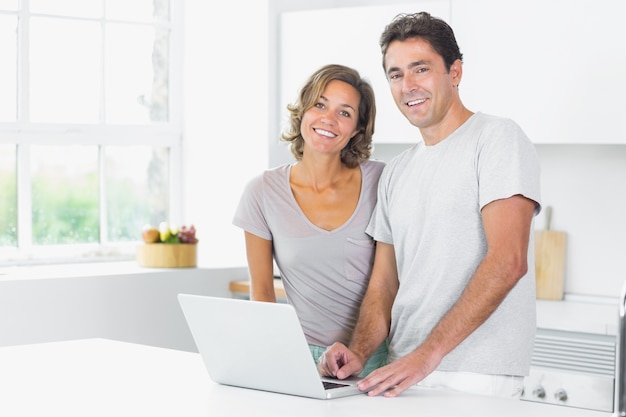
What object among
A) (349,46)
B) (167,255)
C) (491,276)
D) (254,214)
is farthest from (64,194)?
(491,276)

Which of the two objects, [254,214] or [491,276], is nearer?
[491,276]

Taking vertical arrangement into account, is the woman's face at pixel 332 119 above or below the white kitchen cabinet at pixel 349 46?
below

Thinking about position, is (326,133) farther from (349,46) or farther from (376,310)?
(349,46)

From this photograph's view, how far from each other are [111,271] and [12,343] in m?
0.56

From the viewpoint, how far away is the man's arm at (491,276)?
225 cm

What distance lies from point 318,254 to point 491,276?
2.02 ft

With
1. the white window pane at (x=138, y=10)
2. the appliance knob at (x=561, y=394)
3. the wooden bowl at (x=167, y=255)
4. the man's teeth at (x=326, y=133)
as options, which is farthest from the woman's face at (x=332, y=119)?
the white window pane at (x=138, y=10)

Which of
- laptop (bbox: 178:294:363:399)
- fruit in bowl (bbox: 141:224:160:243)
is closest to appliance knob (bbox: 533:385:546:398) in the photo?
laptop (bbox: 178:294:363:399)

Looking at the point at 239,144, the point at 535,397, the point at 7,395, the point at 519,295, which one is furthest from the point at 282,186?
the point at 239,144

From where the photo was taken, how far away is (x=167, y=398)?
2.10m

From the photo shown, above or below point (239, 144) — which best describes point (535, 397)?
below

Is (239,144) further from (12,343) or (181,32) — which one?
(12,343)

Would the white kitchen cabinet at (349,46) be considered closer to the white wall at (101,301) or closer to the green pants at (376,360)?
the white wall at (101,301)

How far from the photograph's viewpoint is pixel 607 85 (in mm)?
3600
